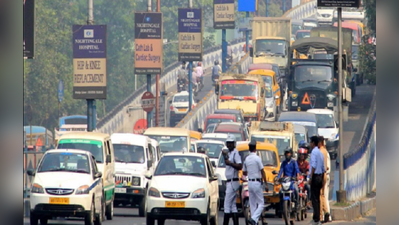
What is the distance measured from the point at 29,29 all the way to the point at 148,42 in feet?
64.4

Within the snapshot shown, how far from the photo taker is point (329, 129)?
40062mm

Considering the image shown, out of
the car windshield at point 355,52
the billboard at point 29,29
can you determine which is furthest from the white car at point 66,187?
the car windshield at point 355,52

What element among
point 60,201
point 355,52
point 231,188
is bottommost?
point 60,201

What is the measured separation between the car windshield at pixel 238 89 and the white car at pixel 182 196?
24.8 meters

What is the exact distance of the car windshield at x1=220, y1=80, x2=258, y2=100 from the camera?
144 feet

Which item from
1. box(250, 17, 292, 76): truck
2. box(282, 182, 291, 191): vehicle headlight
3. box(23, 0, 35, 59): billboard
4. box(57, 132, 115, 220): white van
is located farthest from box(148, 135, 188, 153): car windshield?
box(250, 17, 292, 76): truck

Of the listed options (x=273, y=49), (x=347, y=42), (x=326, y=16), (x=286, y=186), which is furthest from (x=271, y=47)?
(x=286, y=186)

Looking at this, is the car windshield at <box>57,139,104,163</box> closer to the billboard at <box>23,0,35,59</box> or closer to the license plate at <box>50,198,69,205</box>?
the license plate at <box>50,198,69,205</box>

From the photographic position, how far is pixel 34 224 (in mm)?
18484

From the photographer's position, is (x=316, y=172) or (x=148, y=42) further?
(x=148, y=42)

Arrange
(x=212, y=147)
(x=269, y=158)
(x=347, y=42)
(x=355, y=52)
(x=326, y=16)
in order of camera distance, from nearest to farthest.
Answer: (x=269, y=158) → (x=212, y=147) → (x=347, y=42) → (x=355, y=52) → (x=326, y=16)

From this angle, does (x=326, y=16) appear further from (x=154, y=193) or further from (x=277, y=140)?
(x=154, y=193)

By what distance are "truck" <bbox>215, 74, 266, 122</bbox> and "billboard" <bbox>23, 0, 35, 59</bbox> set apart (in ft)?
86.9
